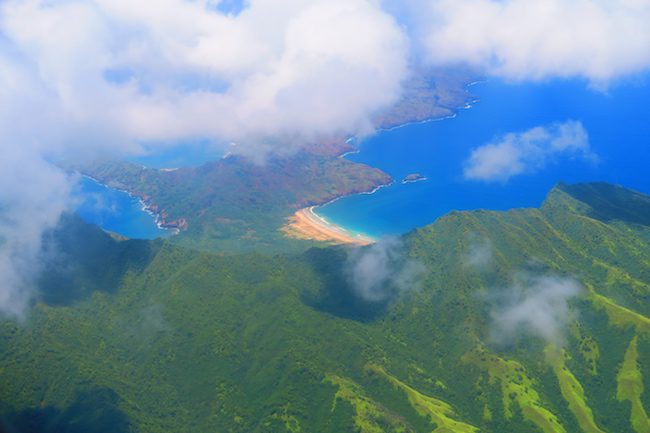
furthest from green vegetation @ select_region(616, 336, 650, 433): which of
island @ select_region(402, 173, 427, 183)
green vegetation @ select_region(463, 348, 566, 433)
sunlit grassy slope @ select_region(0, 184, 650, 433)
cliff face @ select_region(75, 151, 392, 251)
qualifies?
island @ select_region(402, 173, 427, 183)

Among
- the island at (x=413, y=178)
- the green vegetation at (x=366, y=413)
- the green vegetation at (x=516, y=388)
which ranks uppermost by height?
the island at (x=413, y=178)

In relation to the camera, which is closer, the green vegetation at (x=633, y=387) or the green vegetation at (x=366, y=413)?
the green vegetation at (x=366, y=413)

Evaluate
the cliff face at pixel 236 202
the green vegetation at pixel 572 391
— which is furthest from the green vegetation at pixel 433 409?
the cliff face at pixel 236 202

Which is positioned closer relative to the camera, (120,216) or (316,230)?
(316,230)

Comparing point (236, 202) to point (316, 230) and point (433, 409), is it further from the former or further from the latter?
point (433, 409)

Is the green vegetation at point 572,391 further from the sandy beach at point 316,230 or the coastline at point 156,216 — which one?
the coastline at point 156,216

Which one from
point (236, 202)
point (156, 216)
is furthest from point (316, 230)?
point (156, 216)

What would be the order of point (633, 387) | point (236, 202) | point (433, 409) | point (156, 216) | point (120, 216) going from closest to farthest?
point (433, 409), point (633, 387), point (156, 216), point (236, 202), point (120, 216)
